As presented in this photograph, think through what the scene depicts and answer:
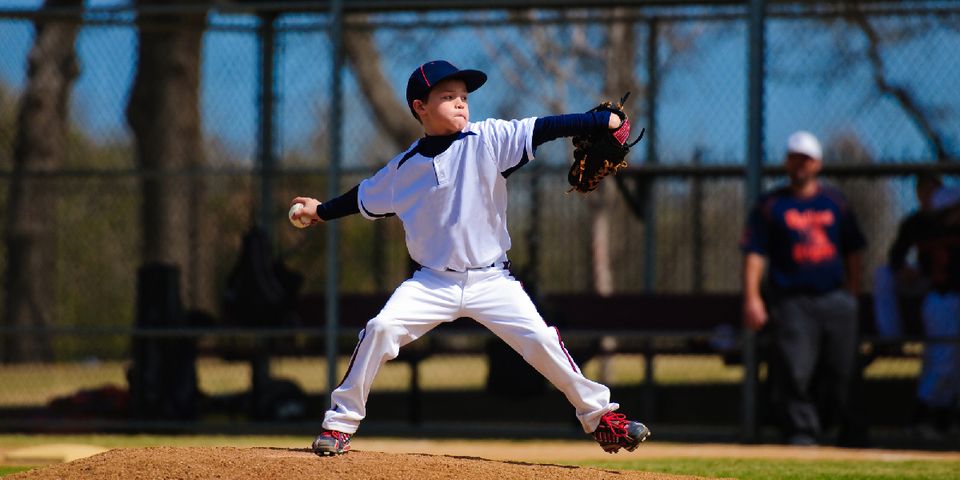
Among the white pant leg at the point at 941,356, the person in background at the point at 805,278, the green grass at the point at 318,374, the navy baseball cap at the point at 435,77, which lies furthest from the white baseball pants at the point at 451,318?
the green grass at the point at 318,374

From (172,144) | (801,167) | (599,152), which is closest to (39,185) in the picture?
(172,144)

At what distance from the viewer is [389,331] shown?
555cm

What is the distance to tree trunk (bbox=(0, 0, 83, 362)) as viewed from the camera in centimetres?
1457

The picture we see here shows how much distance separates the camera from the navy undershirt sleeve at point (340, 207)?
5.90 meters

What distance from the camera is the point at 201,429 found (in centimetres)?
A: 939

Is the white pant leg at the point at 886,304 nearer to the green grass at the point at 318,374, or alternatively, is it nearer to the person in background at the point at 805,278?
the person in background at the point at 805,278

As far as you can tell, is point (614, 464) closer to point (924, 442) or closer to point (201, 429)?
point (924, 442)

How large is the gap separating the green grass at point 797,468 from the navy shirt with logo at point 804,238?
3.93 feet

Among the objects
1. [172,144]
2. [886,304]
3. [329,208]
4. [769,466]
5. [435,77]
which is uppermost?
[172,144]

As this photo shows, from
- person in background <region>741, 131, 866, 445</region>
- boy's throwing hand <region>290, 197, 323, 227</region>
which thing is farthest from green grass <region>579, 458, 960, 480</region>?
boy's throwing hand <region>290, 197, 323, 227</region>

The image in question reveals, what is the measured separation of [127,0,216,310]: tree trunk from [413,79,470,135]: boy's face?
7.76m

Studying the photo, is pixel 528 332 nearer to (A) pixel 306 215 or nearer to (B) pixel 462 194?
(B) pixel 462 194

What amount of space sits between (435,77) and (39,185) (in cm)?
1066

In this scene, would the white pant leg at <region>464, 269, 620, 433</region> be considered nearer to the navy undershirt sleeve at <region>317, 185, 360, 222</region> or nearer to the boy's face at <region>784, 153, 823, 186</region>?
the navy undershirt sleeve at <region>317, 185, 360, 222</region>
